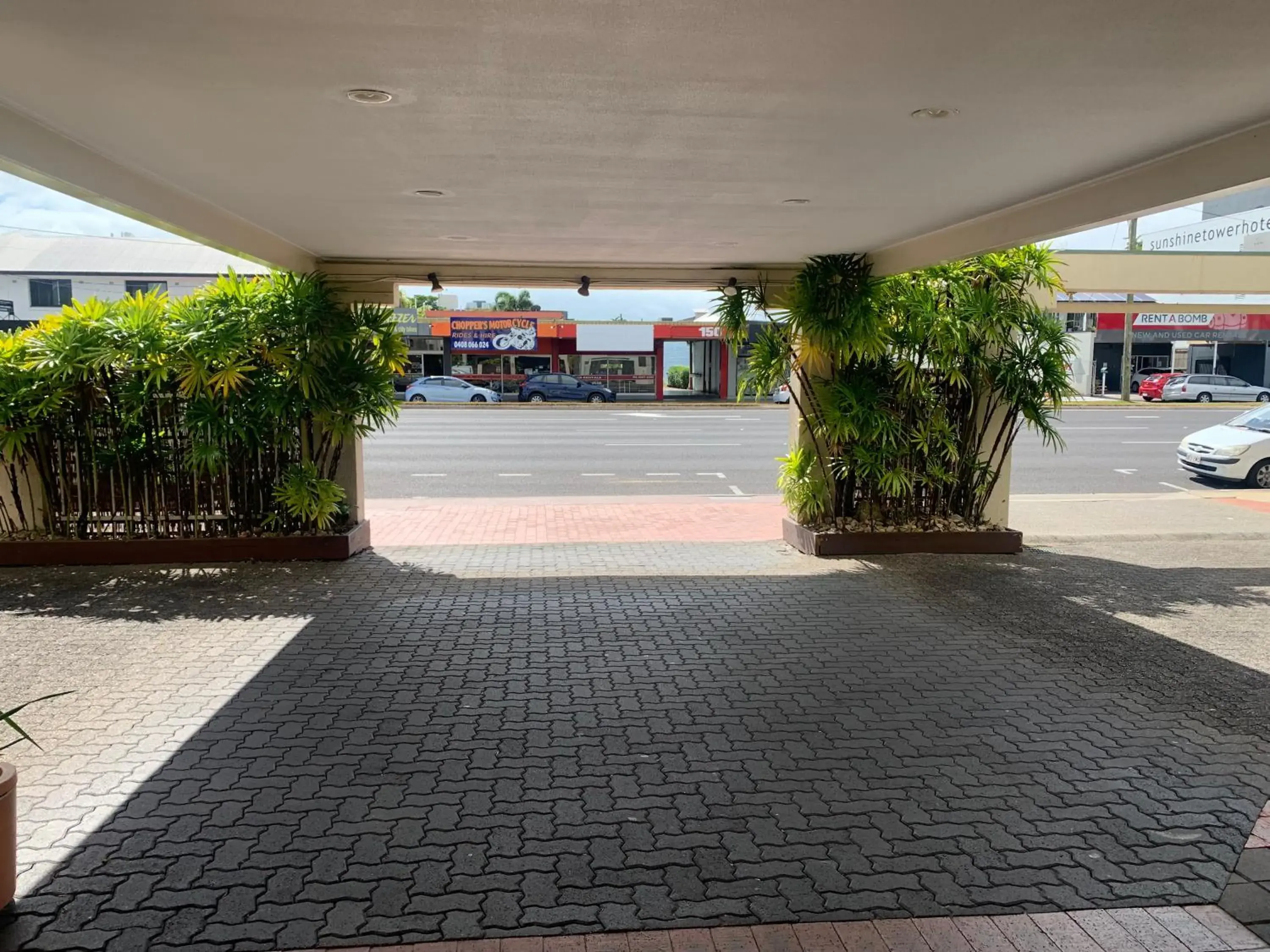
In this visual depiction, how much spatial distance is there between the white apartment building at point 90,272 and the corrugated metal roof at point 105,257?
0.12 ft

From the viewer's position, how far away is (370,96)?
424cm

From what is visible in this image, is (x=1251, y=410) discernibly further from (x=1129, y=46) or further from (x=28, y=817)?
(x=28, y=817)

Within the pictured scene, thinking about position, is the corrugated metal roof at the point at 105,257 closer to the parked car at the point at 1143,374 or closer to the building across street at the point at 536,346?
the building across street at the point at 536,346

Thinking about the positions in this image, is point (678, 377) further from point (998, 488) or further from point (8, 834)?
point (8, 834)

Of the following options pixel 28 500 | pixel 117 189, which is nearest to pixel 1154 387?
pixel 28 500

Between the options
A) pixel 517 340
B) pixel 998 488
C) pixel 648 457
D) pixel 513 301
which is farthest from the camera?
pixel 513 301

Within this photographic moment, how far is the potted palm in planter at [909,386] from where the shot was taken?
8.81m

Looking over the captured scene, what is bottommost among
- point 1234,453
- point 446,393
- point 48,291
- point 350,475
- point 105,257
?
point 1234,453

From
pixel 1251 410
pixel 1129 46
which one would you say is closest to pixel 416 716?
pixel 1129 46

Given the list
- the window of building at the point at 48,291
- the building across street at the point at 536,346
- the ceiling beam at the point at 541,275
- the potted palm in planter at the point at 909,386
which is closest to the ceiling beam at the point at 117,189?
the ceiling beam at the point at 541,275

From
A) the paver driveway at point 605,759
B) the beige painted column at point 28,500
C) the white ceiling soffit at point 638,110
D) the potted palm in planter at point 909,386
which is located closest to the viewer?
the paver driveway at point 605,759

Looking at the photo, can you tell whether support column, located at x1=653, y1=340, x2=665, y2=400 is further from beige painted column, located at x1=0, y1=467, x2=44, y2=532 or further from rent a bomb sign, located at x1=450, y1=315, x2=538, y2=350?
beige painted column, located at x1=0, y1=467, x2=44, y2=532

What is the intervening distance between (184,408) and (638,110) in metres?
5.86

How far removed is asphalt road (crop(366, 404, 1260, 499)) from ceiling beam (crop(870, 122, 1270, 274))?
6.50m
